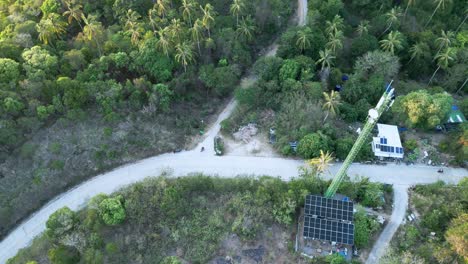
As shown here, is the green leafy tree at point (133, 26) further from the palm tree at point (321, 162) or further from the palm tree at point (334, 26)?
the palm tree at point (321, 162)

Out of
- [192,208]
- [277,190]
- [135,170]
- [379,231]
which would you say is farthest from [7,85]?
[379,231]

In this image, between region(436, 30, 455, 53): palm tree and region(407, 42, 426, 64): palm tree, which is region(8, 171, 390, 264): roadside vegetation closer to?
region(407, 42, 426, 64): palm tree

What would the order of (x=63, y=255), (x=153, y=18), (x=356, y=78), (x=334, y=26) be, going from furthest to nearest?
1. (x=334, y=26)
2. (x=153, y=18)
3. (x=356, y=78)
4. (x=63, y=255)

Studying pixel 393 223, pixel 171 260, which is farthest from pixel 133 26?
pixel 393 223

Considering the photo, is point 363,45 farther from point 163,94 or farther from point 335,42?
point 163,94

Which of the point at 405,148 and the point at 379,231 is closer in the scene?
the point at 379,231

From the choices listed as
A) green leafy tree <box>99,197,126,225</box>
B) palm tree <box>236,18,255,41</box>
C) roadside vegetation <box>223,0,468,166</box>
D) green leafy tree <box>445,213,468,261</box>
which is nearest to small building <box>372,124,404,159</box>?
roadside vegetation <box>223,0,468,166</box>

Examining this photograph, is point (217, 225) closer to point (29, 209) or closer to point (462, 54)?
point (29, 209)
